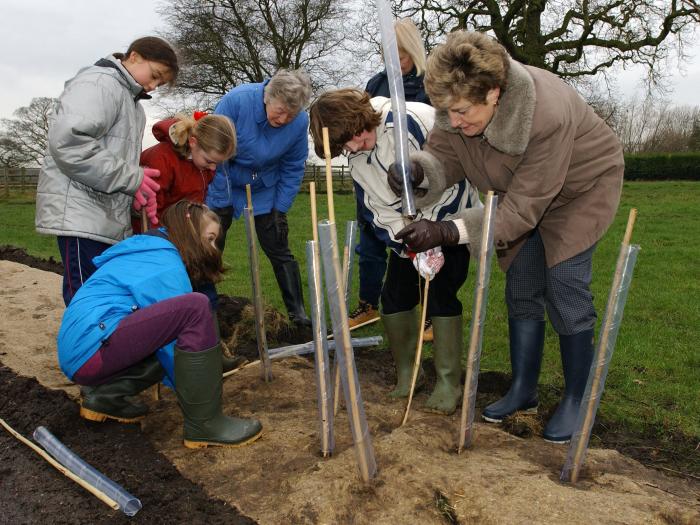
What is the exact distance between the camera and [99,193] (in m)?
3.27

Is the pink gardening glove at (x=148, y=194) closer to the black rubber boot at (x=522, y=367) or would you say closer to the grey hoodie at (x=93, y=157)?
the grey hoodie at (x=93, y=157)

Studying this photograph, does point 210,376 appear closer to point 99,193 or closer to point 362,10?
point 99,193

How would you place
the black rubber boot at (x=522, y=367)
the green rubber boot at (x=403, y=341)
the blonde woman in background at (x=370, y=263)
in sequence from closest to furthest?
the black rubber boot at (x=522, y=367), the green rubber boot at (x=403, y=341), the blonde woman in background at (x=370, y=263)

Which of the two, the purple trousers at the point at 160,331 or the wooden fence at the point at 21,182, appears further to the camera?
the wooden fence at the point at 21,182

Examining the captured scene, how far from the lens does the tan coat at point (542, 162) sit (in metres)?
2.51

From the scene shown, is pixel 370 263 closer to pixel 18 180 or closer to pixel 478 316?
pixel 478 316

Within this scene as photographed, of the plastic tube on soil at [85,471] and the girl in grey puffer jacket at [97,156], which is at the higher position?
the girl in grey puffer jacket at [97,156]

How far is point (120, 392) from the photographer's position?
9.87 ft

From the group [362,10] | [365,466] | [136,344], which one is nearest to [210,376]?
[136,344]

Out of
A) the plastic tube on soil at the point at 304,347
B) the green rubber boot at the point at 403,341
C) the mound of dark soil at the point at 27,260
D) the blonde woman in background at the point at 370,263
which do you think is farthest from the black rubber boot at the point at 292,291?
the mound of dark soil at the point at 27,260

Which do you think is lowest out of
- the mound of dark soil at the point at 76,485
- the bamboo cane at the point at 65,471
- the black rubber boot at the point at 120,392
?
the mound of dark soil at the point at 76,485

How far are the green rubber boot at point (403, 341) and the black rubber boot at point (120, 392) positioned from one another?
1170mm

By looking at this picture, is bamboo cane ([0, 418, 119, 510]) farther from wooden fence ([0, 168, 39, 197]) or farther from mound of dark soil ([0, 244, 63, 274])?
wooden fence ([0, 168, 39, 197])

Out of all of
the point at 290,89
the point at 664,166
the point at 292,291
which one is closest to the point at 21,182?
the point at 292,291
